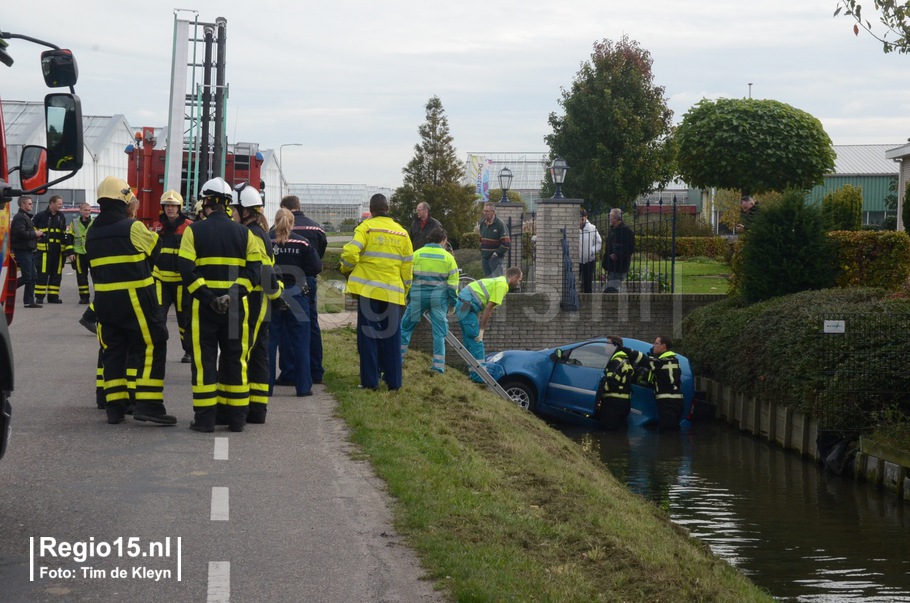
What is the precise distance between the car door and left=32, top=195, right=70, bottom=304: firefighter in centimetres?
991

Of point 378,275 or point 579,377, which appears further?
point 579,377

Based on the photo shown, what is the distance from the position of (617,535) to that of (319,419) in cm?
393

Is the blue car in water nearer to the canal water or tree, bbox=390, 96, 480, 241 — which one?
the canal water

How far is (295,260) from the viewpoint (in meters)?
11.2

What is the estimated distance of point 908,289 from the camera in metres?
14.2

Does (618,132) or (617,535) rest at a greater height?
(618,132)

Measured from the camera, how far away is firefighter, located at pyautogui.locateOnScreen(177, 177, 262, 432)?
29.8ft

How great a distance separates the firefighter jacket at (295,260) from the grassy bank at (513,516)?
1.31 meters

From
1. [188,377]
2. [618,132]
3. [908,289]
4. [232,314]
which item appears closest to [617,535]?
[232,314]

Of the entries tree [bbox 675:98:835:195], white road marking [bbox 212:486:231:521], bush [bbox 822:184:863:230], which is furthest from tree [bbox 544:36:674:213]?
white road marking [bbox 212:486:231:521]

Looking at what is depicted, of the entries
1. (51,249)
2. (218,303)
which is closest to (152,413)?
(218,303)

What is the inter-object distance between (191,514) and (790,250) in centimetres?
1322

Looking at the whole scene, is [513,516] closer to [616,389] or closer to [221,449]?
[221,449]

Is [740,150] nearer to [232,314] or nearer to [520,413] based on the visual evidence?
[520,413]
